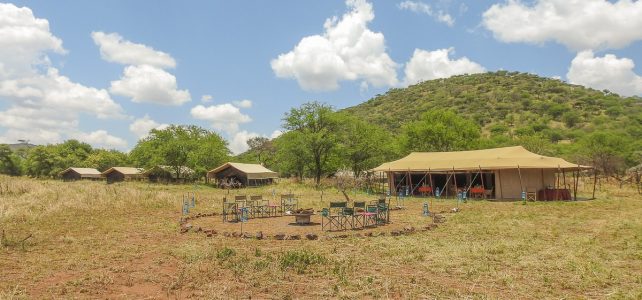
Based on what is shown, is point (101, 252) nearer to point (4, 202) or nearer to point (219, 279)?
point (219, 279)

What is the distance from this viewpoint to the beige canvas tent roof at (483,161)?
1137 inches

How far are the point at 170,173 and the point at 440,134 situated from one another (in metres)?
38.0

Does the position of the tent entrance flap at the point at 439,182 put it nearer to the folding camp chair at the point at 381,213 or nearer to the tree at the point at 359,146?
the tree at the point at 359,146

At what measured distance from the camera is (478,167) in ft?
98.5

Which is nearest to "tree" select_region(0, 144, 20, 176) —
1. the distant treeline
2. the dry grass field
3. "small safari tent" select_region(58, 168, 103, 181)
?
the distant treeline

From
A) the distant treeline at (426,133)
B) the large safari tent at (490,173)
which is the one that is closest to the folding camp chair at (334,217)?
the large safari tent at (490,173)

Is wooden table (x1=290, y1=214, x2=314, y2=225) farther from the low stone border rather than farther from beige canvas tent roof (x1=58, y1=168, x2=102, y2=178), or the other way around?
beige canvas tent roof (x1=58, y1=168, x2=102, y2=178)

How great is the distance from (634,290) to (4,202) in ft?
84.2

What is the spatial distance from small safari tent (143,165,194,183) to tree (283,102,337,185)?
59.4 feet

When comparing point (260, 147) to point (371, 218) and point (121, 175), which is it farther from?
point (371, 218)

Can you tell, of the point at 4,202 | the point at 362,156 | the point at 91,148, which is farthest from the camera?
the point at 91,148

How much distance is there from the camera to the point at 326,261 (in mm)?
10625

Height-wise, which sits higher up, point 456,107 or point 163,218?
point 456,107

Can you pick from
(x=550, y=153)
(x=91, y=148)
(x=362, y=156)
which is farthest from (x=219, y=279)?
(x=91, y=148)
